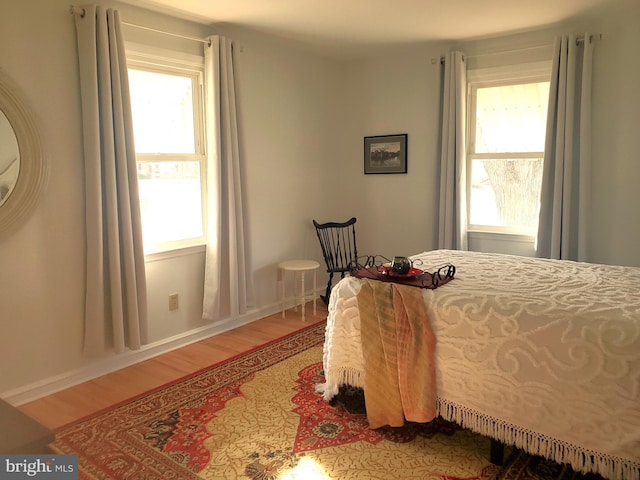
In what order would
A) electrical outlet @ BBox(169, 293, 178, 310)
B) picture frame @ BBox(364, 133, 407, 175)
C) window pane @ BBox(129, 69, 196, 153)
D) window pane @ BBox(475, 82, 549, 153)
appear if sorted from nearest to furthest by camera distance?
window pane @ BBox(129, 69, 196, 153)
electrical outlet @ BBox(169, 293, 178, 310)
window pane @ BBox(475, 82, 549, 153)
picture frame @ BBox(364, 133, 407, 175)

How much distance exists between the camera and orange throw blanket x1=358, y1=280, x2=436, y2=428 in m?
2.25

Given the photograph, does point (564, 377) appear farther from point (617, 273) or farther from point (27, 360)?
point (27, 360)

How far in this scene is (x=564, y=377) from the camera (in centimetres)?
192

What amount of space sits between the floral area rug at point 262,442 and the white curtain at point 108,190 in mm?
584

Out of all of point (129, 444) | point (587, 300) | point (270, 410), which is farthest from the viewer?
point (270, 410)

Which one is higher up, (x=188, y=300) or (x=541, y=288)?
(x=541, y=288)

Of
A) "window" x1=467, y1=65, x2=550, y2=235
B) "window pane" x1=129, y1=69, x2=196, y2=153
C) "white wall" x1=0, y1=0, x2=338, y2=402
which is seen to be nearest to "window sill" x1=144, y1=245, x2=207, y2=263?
"white wall" x1=0, y1=0, x2=338, y2=402

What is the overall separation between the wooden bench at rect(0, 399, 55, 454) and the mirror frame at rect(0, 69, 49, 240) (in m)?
1.70

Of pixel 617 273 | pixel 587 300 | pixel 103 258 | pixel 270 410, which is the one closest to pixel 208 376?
pixel 270 410

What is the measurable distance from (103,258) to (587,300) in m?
2.73

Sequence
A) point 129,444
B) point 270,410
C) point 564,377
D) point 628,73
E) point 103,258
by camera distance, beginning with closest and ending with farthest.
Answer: point 564,377 < point 129,444 < point 270,410 < point 103,258 < point 628,73

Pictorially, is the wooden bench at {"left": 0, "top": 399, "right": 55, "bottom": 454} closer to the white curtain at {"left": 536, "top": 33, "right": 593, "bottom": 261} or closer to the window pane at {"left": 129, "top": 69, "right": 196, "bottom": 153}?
the window pane at {"left": 129, "top": 69, "right": 196, "bottom": 153}

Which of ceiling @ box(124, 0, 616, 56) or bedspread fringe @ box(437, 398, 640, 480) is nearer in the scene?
bedspread fringe @ box(437, 398, 640, 480)

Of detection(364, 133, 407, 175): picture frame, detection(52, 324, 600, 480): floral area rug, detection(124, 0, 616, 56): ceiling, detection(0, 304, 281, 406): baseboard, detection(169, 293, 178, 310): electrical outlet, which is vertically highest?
detection(124, 0, 616, 56): ceiling
